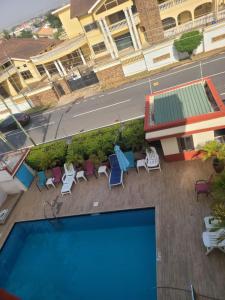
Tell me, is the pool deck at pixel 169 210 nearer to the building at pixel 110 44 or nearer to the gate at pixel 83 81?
the building at pixel 110 44

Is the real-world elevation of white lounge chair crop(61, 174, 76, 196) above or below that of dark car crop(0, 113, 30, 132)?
below

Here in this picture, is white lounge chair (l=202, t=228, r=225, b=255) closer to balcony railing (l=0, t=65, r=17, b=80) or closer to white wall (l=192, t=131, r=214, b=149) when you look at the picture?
white wall (l=192, t=131, r=214, b=149)

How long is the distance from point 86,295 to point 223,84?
2007 cm

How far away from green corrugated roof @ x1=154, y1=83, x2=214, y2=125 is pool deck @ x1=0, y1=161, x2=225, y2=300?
9.42 feet

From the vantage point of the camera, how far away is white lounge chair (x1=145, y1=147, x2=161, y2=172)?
15148 millimetres

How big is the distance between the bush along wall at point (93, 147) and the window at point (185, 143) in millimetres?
2448

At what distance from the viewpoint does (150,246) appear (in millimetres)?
12586

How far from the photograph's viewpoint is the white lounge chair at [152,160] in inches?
596

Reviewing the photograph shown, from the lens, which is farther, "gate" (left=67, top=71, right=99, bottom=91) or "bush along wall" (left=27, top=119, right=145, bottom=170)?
"gate" (left=67, top=71, right=99, bottom=91)

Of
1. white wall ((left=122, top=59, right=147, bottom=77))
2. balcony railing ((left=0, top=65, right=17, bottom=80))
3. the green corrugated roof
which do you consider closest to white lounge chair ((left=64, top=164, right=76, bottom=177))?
the green corrugated roof

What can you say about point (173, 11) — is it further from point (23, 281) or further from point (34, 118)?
point (23, 281)

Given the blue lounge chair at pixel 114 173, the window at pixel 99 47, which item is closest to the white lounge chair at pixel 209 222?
the blue lounge chair at pixel 114 173

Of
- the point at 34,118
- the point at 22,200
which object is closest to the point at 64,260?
the point at 22,200

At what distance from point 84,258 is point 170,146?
308 inches
